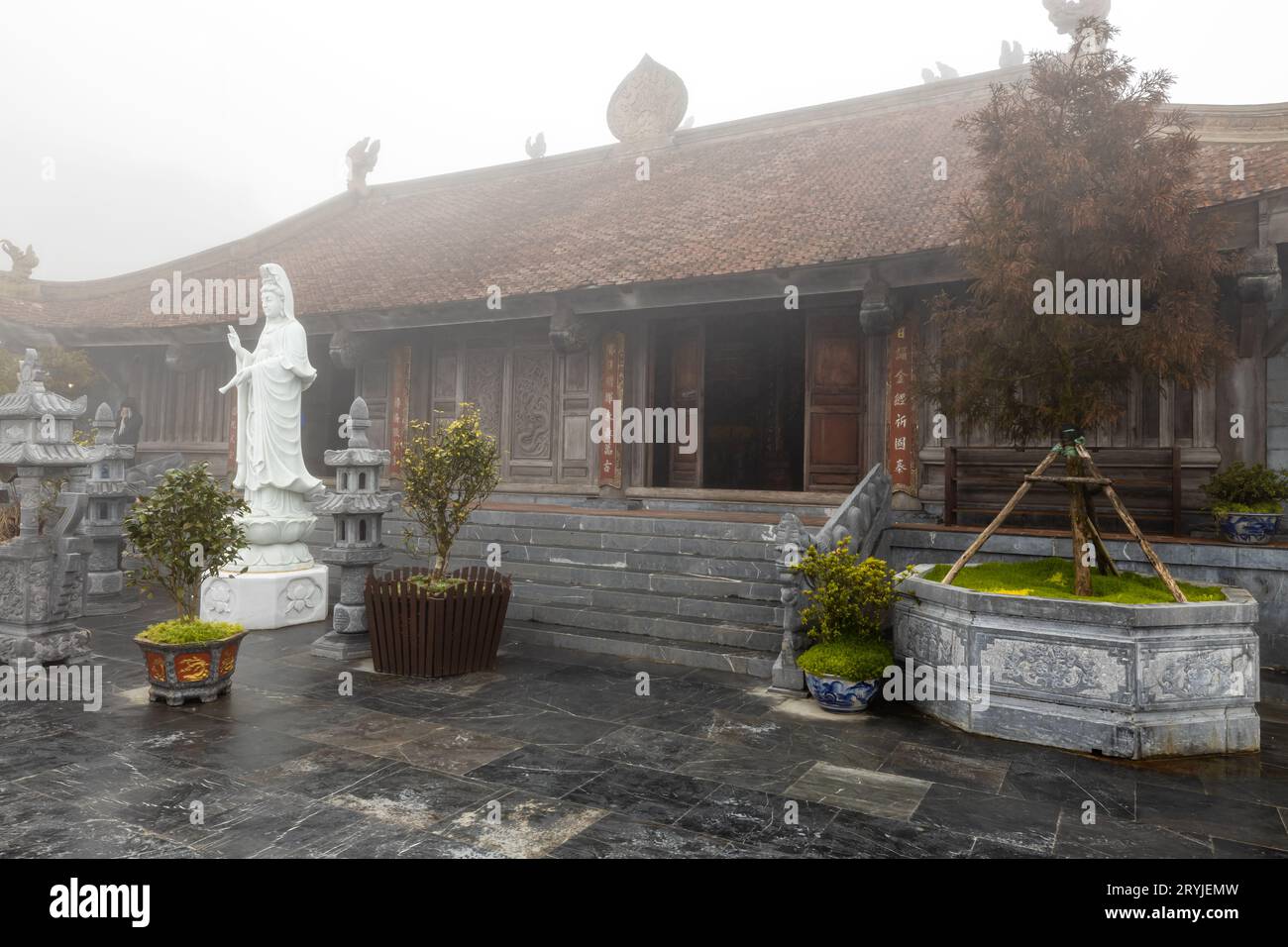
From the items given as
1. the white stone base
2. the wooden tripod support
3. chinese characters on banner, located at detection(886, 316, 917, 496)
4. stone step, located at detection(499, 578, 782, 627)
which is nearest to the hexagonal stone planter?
the wooden tripod support

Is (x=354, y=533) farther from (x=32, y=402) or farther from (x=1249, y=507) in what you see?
(x=1249, y=507)

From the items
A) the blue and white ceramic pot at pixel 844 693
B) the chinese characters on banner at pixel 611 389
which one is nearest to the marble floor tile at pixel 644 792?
the blue and white ceramic pot at pixel 844 693

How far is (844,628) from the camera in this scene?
6098 mm

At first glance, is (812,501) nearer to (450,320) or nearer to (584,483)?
(584,483)

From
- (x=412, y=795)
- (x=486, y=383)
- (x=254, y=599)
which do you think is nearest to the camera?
(x=412, y=795)

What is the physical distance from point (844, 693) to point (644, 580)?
294 centimetres

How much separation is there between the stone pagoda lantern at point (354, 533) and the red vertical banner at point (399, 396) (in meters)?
5.92

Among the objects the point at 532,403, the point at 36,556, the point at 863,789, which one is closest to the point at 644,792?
the point at 863,789

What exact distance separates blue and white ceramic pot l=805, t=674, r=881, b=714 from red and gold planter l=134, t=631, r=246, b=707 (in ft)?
14.1

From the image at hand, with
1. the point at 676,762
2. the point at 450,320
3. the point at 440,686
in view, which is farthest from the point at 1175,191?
the point at 450,320

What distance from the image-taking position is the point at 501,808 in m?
3.97

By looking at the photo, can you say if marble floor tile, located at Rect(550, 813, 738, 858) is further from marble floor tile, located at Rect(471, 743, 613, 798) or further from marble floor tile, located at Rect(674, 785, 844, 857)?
marble floor tile, located at Rect(471, 743, 613, 798)

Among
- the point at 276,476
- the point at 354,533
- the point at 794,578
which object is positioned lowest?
the point at 794,578

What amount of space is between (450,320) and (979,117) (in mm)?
8067
